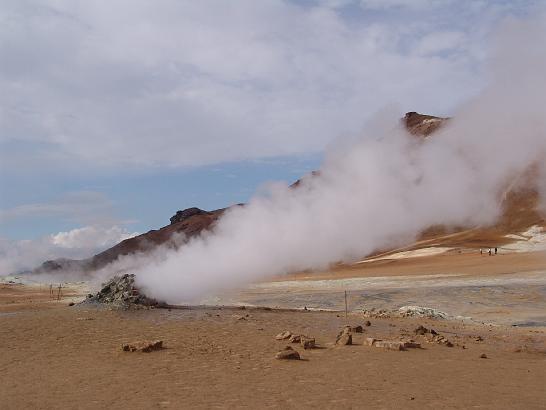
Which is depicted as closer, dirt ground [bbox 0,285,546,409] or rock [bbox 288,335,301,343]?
dirt ground [bbox 0,285,546,409]

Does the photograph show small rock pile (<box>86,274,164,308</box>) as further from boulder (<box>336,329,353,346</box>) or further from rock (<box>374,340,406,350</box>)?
rock (<box>374,340,406,350</box>)

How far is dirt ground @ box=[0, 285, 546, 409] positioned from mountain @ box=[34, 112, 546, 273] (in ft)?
99.0

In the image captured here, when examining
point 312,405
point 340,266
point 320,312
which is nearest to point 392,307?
point 320,312

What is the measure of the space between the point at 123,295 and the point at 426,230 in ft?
203

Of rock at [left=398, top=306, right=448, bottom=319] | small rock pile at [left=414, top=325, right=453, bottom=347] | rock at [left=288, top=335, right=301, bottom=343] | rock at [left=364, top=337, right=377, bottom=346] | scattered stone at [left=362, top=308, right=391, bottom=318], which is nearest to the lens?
rock at [left=364, top=337, right=377, bottom=346]

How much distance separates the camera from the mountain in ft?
226

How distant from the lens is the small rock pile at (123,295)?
74.8 ft

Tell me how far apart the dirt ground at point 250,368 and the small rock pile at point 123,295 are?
146 inches

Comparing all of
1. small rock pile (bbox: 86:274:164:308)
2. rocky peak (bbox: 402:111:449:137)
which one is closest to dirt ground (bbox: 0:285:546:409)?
small rock pile (bbox: 86:274:164:308)

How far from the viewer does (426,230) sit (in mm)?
78250

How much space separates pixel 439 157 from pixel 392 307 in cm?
6311

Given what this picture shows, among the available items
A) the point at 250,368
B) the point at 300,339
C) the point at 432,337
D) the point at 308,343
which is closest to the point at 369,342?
the point at 308,343

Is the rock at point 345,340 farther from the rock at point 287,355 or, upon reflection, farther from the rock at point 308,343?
the rock at point 287,355

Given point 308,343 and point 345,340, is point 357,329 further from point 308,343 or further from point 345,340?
point 308,343
